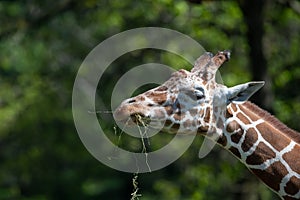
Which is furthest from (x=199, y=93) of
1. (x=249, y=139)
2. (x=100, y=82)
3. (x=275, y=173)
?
(x=100, y=82)

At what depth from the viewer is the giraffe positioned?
8.64 metres

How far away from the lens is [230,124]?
8.73 metres

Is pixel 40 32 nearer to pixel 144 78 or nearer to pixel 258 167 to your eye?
pixel 144 78

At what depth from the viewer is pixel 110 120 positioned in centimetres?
1977

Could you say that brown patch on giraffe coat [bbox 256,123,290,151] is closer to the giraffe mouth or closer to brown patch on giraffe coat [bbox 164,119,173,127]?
brown patch on giraffe coat [bbox 164,119,173,127]

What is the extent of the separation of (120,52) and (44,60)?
3.29 m

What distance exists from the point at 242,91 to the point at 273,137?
52cm

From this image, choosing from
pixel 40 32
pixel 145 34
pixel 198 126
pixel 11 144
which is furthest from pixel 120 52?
pixel 198 126

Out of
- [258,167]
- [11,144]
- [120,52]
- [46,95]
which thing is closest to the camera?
[258,167]

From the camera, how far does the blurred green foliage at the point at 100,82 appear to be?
1566 centimetres

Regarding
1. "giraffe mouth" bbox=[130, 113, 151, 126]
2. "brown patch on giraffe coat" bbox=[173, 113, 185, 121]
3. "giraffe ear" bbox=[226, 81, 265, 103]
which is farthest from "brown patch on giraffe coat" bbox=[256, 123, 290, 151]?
"giraffe mouth" bbox=[130, 113, 151, 126]

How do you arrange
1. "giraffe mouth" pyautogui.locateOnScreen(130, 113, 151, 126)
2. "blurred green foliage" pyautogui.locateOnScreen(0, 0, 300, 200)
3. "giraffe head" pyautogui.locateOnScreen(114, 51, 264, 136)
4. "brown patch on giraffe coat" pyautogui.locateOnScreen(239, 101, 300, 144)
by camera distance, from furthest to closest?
"blurred green foliage" pyautogui.locateOnScreen(0, 0, 300, 200) < "brown patch on giraffe coat" pyautogui.locateOnScreen(239, 101, 300, 144) < "giraffe head" pyautogui.locateOnScreen(114, 51, 264, 136) < "giraffe mouth" pyautogui.locateOnScreen(130, 113, 151, 126)

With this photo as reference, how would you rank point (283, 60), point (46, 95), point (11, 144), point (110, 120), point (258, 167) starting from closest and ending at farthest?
point (258, 167) < point (283, 60) < point (110, 120) < point (46, 95) < point (11, 144)

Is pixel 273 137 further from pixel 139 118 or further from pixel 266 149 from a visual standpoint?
pixel 139 118
